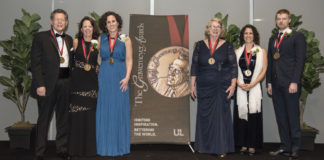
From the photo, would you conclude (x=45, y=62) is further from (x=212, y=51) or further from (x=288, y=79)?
(x=288, y=79)

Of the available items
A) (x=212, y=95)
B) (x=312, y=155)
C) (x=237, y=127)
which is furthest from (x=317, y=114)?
(x=212, y=95)

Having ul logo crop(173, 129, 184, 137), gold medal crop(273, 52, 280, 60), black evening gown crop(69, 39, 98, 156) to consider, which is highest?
gold medal crop(273, 52, 280, 60)

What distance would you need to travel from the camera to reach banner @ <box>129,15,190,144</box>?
390 centimetres

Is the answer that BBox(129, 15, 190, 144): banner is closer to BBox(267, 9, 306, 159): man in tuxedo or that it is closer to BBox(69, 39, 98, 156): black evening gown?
BBox(69, 39, 98, 156): black evening gown

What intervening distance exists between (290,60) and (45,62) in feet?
10.2

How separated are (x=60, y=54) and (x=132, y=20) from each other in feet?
3.89

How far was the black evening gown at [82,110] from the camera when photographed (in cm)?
343

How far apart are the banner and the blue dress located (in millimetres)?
387

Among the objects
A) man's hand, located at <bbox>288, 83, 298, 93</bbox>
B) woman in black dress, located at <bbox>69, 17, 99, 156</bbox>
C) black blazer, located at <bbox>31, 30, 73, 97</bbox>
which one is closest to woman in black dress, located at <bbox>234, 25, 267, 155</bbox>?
man's hand, located at <bbox>288, 83, 298, 93</bbox>

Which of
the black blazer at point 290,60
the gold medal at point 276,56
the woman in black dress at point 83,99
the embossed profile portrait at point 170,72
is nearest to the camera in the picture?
the woman in black dress at point 83,99

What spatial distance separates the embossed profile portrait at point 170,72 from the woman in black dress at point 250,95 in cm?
77

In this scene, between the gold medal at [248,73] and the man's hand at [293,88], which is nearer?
the man's hand at [293,88]

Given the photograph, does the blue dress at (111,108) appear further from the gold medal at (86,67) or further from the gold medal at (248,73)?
the gold medal at (248,73)

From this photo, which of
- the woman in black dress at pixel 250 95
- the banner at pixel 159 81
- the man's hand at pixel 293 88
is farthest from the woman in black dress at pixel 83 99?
the man's hand at pixel 293 88
